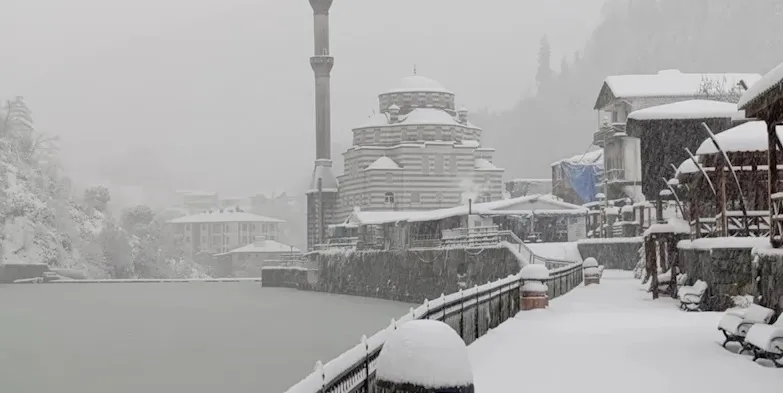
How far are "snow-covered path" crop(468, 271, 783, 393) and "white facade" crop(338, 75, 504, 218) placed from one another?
62.8 m

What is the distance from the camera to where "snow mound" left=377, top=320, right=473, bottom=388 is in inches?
316

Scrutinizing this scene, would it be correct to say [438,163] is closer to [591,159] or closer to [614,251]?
[591,159]

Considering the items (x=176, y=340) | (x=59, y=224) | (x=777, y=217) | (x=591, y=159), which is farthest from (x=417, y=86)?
(x=777, y=217)

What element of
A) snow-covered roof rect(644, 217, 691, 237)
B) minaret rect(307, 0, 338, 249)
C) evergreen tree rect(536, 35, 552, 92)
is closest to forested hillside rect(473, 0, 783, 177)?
evergreen tree rect(536, 35, 552, 92)

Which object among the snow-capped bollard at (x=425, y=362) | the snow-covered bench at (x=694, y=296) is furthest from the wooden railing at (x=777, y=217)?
the snow-capped bollard at (x=425, y=362)

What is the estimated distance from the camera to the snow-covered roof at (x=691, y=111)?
109ft

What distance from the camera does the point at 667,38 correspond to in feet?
420

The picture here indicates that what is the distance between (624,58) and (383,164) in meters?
61.3

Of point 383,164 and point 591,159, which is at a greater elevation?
point 383,164

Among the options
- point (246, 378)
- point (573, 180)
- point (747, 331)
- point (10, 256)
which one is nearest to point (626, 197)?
point (573, 180)

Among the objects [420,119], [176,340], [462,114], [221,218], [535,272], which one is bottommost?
[176,340]

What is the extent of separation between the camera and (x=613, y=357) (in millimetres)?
14695

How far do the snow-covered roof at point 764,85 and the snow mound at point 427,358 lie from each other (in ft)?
27.9

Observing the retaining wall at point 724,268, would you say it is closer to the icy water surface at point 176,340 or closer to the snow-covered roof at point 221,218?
the icy water surface at point 176,340
